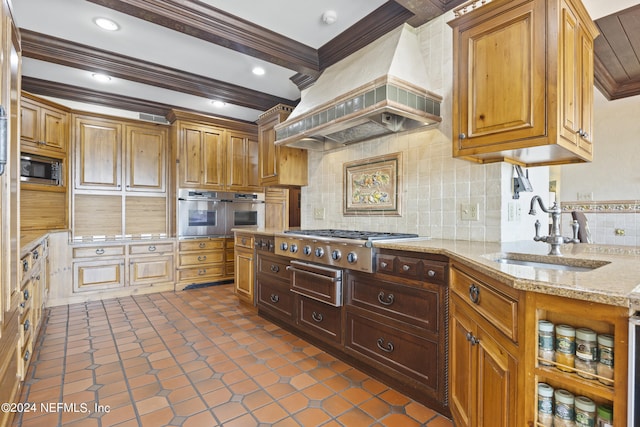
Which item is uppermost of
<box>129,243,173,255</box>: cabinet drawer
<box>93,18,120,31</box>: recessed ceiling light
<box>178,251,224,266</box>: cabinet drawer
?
<box>93,18,120,31</box>: recessed ceiling light

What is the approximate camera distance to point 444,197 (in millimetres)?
2387

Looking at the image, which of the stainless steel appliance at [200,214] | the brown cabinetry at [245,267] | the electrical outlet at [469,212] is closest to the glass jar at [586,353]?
the electrical outlet at [469,212]

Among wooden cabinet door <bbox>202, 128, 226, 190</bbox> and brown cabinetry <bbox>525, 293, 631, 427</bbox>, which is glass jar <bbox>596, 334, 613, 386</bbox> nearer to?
brown cabinetry <bbox>525, 293, 631, 427</bbox>

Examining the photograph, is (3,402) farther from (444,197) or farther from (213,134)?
(213,134)

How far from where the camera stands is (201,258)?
469cm

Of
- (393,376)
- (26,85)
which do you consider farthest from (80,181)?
(393,376)

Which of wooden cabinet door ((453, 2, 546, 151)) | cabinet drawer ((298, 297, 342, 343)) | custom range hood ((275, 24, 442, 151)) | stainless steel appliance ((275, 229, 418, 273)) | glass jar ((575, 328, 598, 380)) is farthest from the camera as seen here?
cabinet drawer ((298, 297, 342, 343))

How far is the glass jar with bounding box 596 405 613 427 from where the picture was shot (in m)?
0.82

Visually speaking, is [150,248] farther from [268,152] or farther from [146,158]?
[268,152]

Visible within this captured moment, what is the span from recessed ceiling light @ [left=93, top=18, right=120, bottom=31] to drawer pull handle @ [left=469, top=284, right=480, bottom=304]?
343 centimetres

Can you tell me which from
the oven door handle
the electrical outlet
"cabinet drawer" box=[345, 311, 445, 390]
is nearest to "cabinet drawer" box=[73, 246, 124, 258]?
the oven door handle

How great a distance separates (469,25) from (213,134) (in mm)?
3914

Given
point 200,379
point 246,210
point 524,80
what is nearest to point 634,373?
point 524,80

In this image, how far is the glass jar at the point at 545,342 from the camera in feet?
3.09
